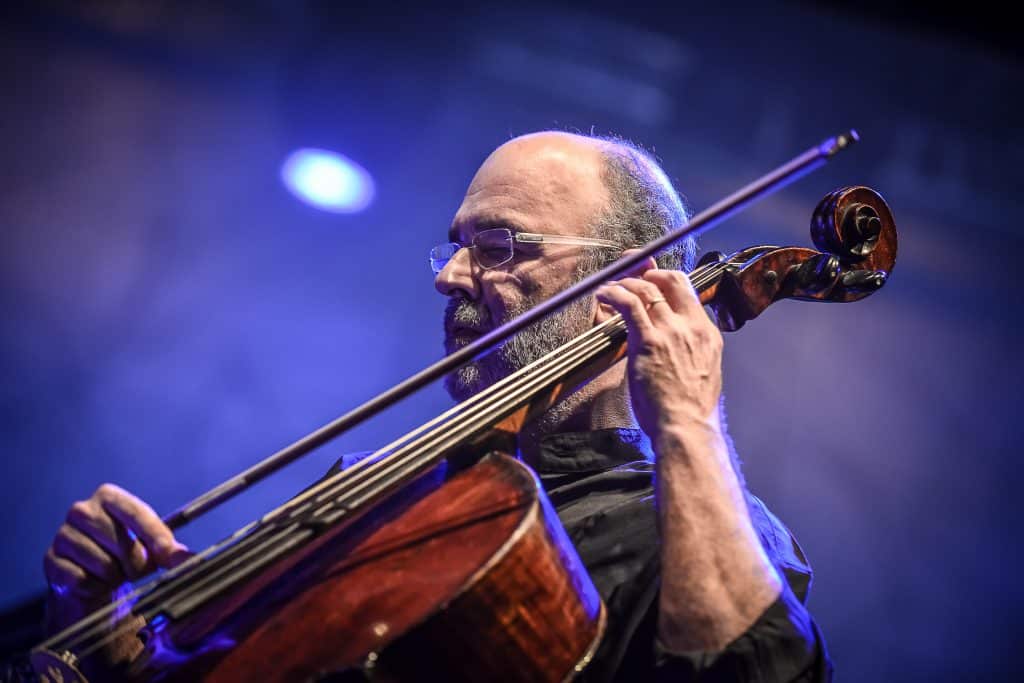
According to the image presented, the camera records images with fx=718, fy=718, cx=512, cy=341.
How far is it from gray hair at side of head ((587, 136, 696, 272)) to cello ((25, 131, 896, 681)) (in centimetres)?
91

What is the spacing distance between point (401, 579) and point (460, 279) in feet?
3.94

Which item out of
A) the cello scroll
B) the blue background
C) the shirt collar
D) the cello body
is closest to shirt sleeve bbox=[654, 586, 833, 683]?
the cello body

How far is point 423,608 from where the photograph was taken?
0.98 m

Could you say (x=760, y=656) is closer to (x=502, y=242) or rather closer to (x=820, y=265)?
(x=820, y=265)

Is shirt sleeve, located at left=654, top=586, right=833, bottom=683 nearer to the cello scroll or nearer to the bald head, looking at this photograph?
the cello scroll

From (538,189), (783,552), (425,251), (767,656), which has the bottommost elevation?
(783,552)

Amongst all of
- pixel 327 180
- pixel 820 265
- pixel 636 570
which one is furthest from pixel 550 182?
pixel 327 180

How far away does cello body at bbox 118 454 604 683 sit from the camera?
3.18 feet

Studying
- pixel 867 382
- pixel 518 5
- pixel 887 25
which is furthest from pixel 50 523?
pixel 887 25

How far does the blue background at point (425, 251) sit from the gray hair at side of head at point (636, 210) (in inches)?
84.3

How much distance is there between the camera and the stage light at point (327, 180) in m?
4.89

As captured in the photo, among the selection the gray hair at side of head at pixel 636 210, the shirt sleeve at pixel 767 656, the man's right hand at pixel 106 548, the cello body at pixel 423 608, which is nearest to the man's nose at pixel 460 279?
the gray hair at side of head at pixel 636 210

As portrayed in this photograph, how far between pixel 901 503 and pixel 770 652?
13.3 feet

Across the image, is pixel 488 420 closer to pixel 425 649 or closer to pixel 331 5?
pixel 425 649
